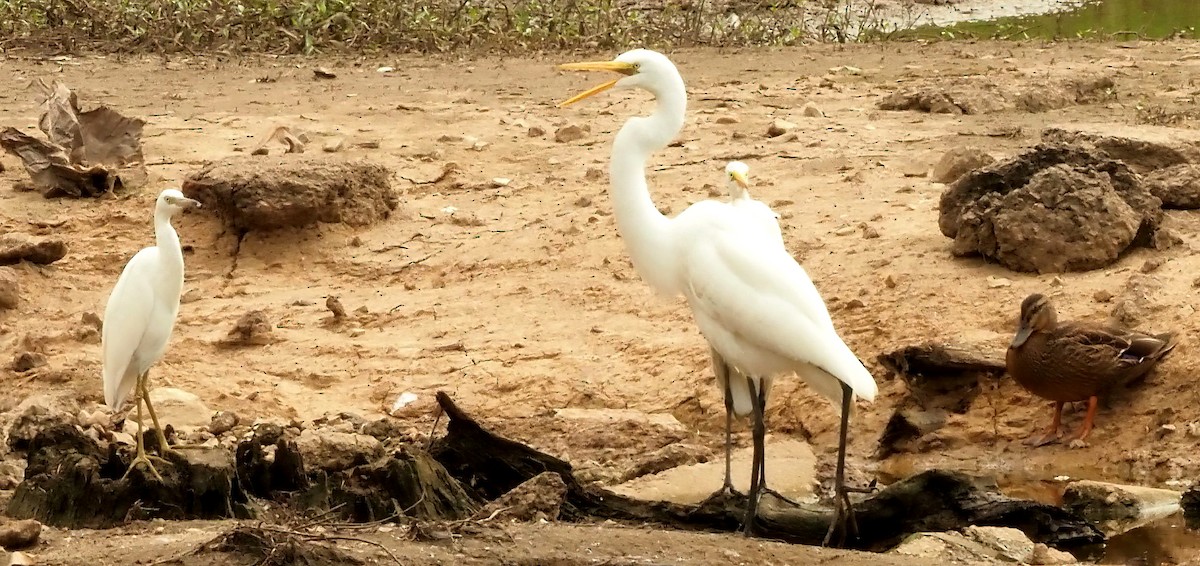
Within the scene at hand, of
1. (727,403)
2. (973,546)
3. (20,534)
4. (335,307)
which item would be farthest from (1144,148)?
(20,534)

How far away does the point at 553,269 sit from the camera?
8.60 metres

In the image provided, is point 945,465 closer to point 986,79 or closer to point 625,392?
point 625,392

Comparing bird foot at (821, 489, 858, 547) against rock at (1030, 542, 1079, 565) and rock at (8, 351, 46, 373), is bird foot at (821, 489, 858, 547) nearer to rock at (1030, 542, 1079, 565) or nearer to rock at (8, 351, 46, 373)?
rock at (1030, 542, 1079, 565)

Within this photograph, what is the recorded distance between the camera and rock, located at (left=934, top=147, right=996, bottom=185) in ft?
29.1

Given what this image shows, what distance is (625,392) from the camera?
7406 mm

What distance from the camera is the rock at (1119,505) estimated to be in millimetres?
5836

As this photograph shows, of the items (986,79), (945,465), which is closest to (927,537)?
(945,465)

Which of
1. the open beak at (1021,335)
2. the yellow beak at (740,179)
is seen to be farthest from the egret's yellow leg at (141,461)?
the open beak at (1021,335)

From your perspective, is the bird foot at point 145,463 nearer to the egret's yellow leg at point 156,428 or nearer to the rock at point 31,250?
the egret's yellow leg at point 156,428

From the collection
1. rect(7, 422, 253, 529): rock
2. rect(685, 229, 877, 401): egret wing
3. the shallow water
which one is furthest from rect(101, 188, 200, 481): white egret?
the shallow water

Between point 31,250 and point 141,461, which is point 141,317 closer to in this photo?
point 141,461

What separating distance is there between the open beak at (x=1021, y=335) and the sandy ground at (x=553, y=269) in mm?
463

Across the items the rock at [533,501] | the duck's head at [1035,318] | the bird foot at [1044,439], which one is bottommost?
the bird foot at [1044,439]

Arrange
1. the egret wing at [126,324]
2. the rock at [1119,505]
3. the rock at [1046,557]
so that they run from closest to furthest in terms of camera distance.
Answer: the rock at [1046,557]
the rock at [1119,505]
the egret wing at [126,324]
